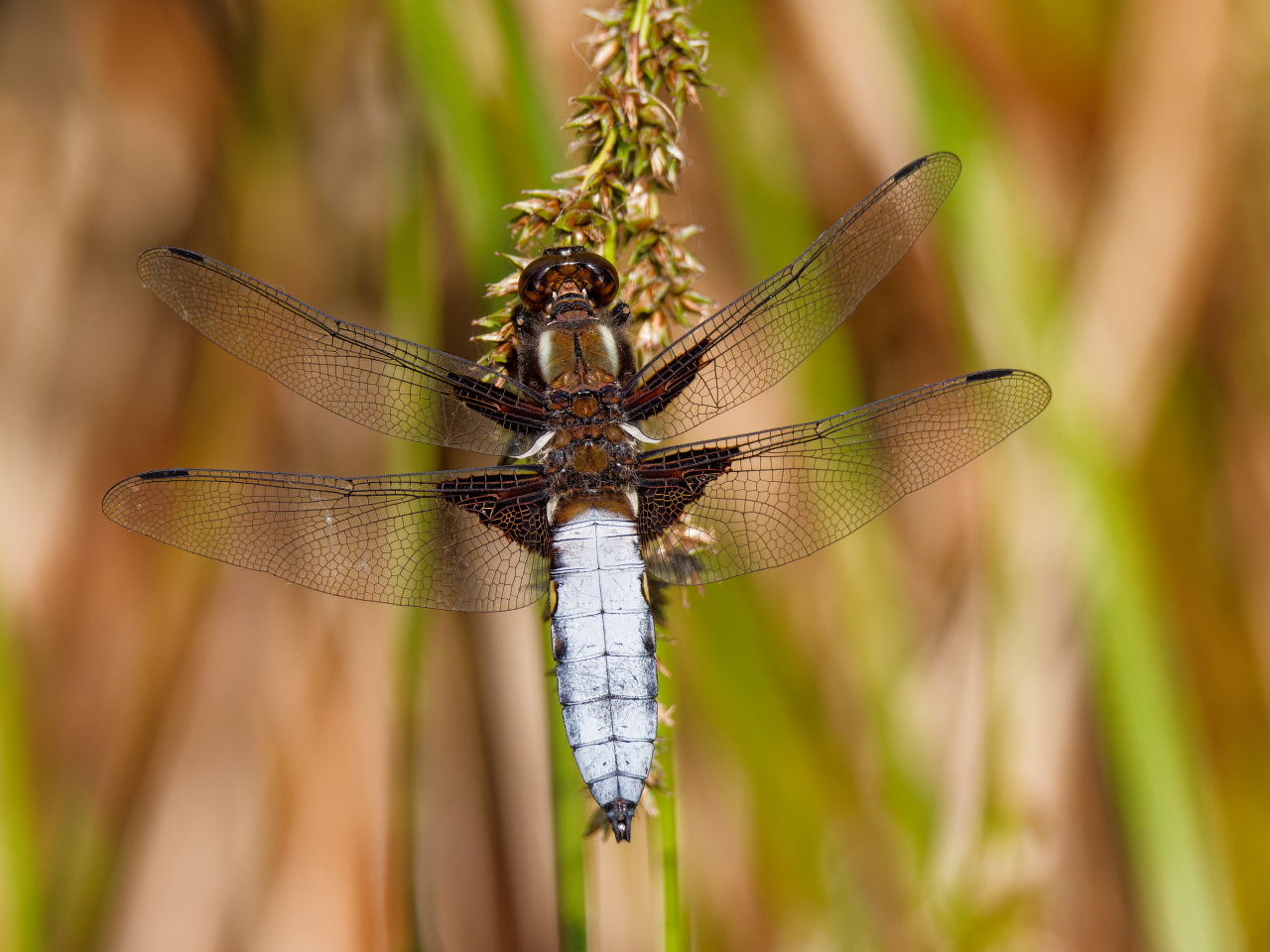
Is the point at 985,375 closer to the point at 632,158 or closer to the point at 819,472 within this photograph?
the point at 819,472

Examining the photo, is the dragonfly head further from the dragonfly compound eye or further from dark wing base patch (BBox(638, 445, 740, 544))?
dark wing base patch (BBox(638, 445, 740, 544))

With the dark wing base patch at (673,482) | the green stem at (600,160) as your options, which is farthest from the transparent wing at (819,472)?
the green stem at (600,160)

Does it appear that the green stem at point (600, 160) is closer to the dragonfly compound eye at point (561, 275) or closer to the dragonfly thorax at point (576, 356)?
the dragonfly compound eye at point (561, 275)

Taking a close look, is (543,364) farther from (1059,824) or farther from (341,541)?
(1059,824)

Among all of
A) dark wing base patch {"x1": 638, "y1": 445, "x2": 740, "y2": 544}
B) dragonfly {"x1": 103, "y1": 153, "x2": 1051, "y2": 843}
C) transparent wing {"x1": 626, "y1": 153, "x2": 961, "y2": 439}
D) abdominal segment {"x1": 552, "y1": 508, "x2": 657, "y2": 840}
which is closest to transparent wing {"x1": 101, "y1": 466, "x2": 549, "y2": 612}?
dragonfly {"x1": 103, "y1": 153, "x2": 1051, "y2": 843}

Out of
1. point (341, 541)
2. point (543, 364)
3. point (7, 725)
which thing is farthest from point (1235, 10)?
point (7, 725)

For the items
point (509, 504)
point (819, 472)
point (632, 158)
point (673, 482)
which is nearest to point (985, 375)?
point (819, 472)
